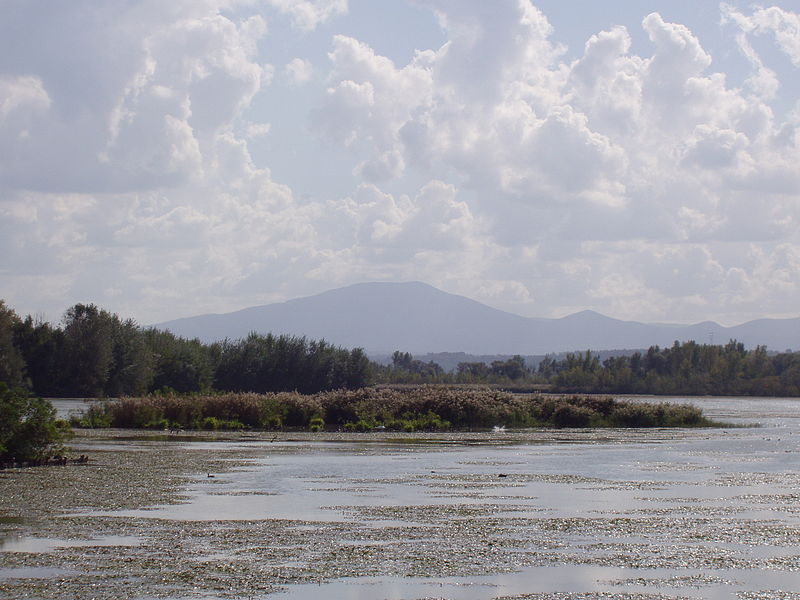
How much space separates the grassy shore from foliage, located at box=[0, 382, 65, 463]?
2187 centimetres

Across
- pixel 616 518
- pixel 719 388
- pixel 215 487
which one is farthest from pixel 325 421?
pixel 719 388

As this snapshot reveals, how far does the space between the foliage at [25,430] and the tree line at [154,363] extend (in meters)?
63.3

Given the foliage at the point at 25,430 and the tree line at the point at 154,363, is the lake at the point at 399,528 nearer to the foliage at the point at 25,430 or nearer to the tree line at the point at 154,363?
the foliage at the point at 25,430

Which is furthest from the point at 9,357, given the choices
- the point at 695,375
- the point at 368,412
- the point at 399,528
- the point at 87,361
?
the point at 695,375

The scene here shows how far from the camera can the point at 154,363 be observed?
3708 inches

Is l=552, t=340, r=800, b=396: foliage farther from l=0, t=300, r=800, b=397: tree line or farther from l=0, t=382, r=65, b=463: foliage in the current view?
l=0, t=382, r=65, b=463: foliage

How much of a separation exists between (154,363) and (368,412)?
1709 inches

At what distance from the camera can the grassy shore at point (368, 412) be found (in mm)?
53156

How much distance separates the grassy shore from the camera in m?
53.2

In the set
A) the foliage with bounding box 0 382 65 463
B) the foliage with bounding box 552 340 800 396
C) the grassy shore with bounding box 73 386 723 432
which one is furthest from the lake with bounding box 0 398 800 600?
the foliage with bounding box 552 340 800 396

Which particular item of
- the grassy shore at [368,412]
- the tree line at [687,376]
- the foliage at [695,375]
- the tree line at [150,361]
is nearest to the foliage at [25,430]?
the grassy shore at [368,412]

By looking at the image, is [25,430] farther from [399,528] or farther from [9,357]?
[9,357]

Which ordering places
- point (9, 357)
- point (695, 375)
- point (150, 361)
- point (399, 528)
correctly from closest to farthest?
1. point (399, 528)
2. point (9, 357)
3. point (150, 361)
4. point (695, 375)

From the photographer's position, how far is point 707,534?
57.2ft
